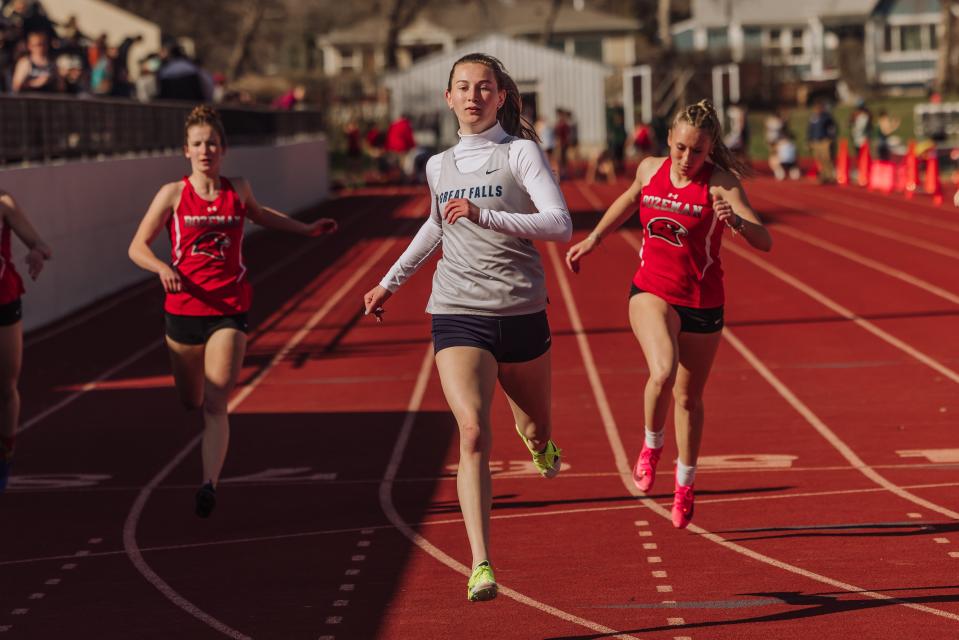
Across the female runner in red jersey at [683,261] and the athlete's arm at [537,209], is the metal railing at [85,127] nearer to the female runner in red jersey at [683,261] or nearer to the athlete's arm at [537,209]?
the female runner in red jersey at [683,261]

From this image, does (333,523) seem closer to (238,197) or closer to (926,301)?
(238,197)

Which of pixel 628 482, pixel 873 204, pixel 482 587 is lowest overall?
pixel 873 204

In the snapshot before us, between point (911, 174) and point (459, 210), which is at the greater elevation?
point (459, 210)

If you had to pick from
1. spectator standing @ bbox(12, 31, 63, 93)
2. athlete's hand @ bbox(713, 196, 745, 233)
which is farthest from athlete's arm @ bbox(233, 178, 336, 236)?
spectator standing @ bbox(12, 31, 63, 93)

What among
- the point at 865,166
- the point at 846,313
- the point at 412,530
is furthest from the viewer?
the point at 865,166

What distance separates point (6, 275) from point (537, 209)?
3.95 m

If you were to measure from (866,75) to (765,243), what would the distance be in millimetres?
77237

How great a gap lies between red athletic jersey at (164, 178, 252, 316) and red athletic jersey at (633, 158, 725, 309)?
1.93m

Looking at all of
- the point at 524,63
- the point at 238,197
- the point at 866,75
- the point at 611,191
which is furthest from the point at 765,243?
the point at 866,75

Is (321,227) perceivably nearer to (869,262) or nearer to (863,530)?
(863,530)

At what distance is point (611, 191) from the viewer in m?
42.4

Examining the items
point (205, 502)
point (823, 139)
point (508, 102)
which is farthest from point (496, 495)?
point (823, 139)

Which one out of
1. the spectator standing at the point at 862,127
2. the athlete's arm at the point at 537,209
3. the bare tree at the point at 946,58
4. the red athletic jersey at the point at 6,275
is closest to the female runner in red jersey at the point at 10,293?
the red athletic jersey at the point at 6,275

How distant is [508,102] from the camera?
6.59 meters
